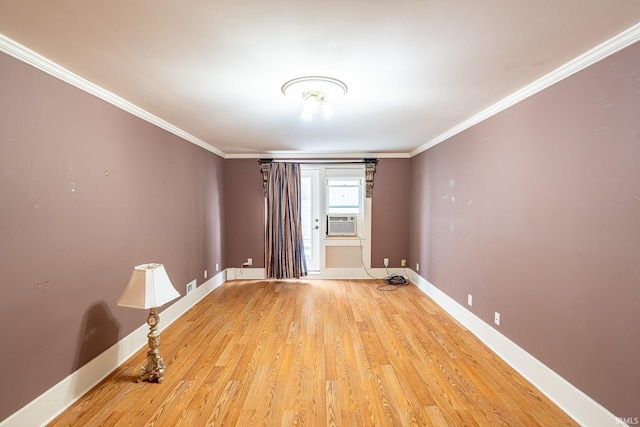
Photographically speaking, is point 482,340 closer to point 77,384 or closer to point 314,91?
point 314,91

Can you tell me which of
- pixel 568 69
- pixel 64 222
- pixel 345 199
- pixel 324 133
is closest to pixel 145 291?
pixel 64 222

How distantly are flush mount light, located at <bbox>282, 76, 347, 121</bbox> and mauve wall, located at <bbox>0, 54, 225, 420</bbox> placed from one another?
1570 mm

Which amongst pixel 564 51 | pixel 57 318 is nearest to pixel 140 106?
pixel 57 318

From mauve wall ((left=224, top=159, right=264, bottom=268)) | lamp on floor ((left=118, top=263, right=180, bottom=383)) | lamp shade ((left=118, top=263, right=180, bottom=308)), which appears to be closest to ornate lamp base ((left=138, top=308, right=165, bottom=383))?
lamp on floor ((left=118, top=263, right=180, bottom=383))

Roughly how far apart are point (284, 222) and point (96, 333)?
3.19 m

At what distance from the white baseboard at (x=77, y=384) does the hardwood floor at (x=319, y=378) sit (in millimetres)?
62

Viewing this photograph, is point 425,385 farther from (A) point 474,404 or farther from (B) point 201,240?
(B) point 201,240

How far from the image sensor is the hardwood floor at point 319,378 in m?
1.81

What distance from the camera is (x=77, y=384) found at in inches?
77.4

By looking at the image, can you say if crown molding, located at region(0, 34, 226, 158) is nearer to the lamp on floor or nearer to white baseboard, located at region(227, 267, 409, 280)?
the lamp on floor

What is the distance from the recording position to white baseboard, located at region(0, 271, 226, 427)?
1.64 metres

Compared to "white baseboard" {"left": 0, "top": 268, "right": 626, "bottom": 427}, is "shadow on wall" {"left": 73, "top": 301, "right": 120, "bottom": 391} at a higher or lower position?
higher

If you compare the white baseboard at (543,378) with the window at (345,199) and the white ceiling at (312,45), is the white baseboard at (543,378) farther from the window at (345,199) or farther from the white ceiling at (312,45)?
the window at (345,199)

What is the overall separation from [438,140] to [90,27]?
382 cm
